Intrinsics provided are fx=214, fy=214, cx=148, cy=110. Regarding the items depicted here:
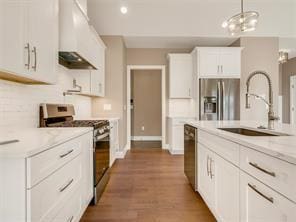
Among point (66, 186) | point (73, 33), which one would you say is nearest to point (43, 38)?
point (73, 33)

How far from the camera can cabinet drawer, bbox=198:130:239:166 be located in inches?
59.3

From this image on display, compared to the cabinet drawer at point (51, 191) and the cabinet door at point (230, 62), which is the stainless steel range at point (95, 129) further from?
the cabinet door at point (230, 62)

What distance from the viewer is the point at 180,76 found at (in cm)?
534

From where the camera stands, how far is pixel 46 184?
1248 millimetres

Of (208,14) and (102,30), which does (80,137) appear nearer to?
→ (102,30)

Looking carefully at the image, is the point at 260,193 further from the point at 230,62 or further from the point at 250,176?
the point at 230,62

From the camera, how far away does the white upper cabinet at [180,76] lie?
5305 millimetres

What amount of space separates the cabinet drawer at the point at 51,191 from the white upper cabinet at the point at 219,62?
12.4 feet

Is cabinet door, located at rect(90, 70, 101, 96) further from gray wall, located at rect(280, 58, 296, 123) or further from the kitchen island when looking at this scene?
gray wall, located at rect(280, 58, 296, 123)

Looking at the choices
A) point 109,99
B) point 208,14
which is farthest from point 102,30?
point 208,14

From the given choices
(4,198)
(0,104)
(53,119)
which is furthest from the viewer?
(53,119)

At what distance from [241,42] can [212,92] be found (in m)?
1.42

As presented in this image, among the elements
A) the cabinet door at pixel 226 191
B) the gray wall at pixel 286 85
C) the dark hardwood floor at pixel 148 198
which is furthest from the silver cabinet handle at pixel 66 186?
the gray wall at pixel 286 85

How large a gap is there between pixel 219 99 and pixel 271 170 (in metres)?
3.79
